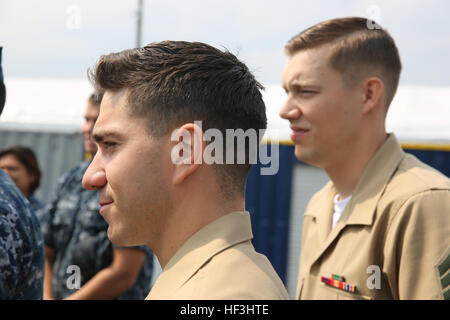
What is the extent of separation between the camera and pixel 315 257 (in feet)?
8.02

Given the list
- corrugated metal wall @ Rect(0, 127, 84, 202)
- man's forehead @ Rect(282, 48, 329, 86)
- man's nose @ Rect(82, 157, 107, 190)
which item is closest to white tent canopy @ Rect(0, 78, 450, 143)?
corrugated metal wall @ Rect(0, 127, 84, 202)

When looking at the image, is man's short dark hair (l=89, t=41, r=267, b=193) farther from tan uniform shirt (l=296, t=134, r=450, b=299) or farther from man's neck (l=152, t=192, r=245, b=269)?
tan uniform shirt (l=296, t=134, r=450, b=299)

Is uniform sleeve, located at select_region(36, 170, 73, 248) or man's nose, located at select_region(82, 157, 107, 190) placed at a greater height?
man's nose, located at select_region(82, 157, 107, 190)

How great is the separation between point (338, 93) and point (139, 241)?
1.30m

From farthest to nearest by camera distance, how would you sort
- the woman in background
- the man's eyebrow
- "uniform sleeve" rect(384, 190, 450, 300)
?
the woman in background
"uniform sleeve" rect(384, 190, 450, 300)
the man's eyebrow

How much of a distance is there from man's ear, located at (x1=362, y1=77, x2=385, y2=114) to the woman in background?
3484 mm

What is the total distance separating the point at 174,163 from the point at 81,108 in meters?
8.58

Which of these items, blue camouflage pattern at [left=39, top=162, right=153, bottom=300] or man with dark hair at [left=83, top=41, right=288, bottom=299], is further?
blue camouflage pattern at [left=39, top=162, right=153, bottom=300]

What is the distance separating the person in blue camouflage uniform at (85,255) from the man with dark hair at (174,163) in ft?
5.16

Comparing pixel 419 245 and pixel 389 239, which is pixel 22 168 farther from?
pixel 419 245

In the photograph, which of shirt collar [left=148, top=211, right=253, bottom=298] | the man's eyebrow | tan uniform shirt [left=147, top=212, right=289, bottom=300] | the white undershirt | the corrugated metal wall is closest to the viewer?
tan uniform shirt [left=147, top=212, right=289, bottom=300]

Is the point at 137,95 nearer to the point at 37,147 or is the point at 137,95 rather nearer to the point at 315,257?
the point at 315,257

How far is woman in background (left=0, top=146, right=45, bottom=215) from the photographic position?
481cm
